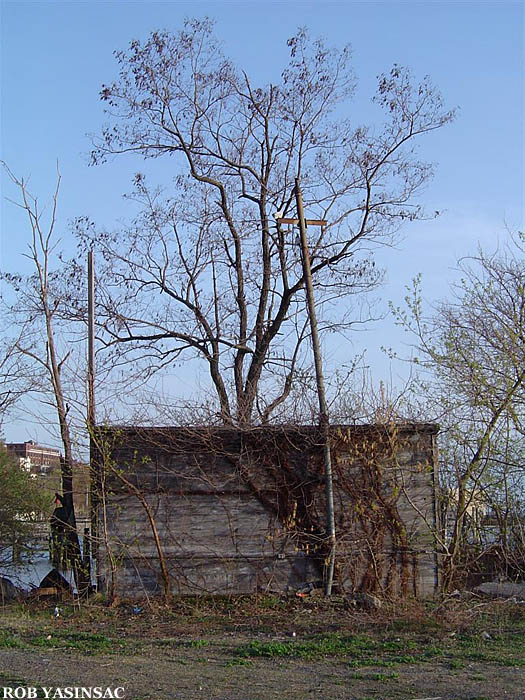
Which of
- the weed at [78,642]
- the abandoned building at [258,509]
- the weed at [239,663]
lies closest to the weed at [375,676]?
the weed at [239,663]

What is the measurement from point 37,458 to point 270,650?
20.6 ft

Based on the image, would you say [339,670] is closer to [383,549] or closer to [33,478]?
[383,549]

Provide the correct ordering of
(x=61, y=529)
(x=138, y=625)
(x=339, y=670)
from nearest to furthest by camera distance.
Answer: (x=339, y=670)
(x=138, y=625)
(x=61, y=529)

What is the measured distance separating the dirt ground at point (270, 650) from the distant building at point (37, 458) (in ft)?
6.93

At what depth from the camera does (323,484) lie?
36.7 ft

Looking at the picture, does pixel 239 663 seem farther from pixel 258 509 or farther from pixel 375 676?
pixel 258 509

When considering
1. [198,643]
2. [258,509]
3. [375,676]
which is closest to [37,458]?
[258,509]

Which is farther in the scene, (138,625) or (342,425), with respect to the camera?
(342,425)

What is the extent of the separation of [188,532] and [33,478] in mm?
2933

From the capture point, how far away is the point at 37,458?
12.9 meters

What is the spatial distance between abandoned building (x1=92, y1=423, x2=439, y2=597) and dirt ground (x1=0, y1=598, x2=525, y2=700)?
522mm

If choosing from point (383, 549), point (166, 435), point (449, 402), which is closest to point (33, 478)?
point (166, 435)

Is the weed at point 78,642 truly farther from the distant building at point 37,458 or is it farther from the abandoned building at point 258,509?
the distant building at point 37,458

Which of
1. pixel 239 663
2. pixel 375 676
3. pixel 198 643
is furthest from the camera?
pixel 198 643
